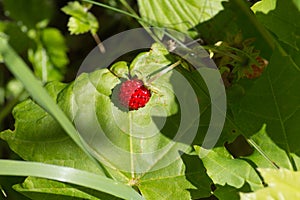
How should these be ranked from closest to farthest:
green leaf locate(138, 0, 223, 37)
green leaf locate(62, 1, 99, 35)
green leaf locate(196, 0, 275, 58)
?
green leaf locate(196, 0, 275, 58)
green leaf locate(138, 0, 223, 37)
green leaf locate(62, 1, 99, 35)

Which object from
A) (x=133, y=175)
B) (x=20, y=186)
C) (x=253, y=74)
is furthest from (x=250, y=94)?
(x=20, y=186)

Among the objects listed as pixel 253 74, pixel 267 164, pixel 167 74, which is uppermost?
pixel 167 74

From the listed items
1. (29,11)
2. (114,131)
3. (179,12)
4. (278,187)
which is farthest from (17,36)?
(278,187)

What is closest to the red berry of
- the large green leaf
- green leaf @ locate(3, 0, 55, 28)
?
the large green leaf

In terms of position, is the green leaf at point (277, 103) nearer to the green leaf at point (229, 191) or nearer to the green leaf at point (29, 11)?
the green leaf at point (229, 191)

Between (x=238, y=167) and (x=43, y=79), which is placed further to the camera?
(x=43, y=79)

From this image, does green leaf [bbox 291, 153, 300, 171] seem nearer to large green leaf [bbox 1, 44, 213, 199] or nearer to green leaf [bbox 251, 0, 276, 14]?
large green leaf [bbox 1, 44, 213, 199]

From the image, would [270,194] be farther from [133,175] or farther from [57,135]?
[57,135]

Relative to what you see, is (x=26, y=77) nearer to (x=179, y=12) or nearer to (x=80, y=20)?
(x=179, y=12)

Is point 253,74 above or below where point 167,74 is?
below
